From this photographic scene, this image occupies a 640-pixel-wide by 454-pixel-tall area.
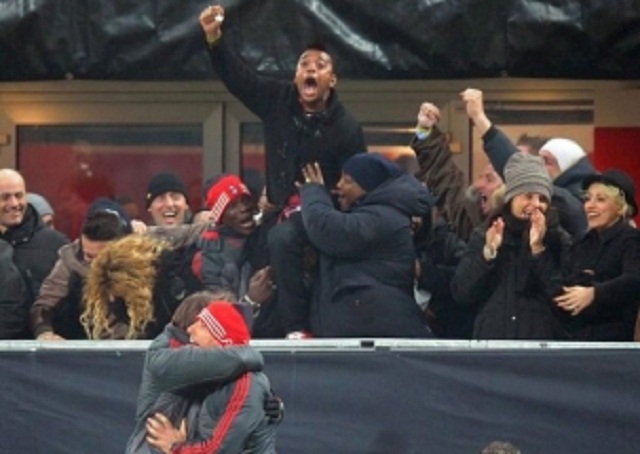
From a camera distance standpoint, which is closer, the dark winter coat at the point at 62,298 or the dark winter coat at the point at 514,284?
the dark winter coat at the point at 514,284

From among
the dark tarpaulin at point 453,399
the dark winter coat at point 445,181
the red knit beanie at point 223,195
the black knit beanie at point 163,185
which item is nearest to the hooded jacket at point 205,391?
the dark tarpaulin at point 453,399

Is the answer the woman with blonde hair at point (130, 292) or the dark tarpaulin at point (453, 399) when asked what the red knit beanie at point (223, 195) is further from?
the dark tarpaulin at point (453, 399)

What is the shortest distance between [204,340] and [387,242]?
5.50 ft

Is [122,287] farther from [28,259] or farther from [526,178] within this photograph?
[526,178]

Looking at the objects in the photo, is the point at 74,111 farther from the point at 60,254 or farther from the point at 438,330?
the point at 438,330

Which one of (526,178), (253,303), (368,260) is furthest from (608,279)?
(253,303)

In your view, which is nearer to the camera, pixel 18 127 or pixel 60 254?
pixel 60 254

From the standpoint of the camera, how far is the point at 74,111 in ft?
45.2

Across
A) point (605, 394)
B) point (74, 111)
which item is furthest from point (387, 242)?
point (74, 111)

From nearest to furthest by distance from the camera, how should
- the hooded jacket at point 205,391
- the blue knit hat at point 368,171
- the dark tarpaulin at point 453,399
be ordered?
the hooded jacket at point 205,391 < the dark tarpaulin at point 453,399 < the blue knit hat at point 368,171

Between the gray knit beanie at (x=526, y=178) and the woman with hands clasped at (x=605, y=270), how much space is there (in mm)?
274

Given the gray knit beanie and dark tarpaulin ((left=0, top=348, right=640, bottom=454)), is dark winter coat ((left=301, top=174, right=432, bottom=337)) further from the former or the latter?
the gray knit beanie

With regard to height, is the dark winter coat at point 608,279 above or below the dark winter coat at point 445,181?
below

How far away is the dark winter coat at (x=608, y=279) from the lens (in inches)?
422
